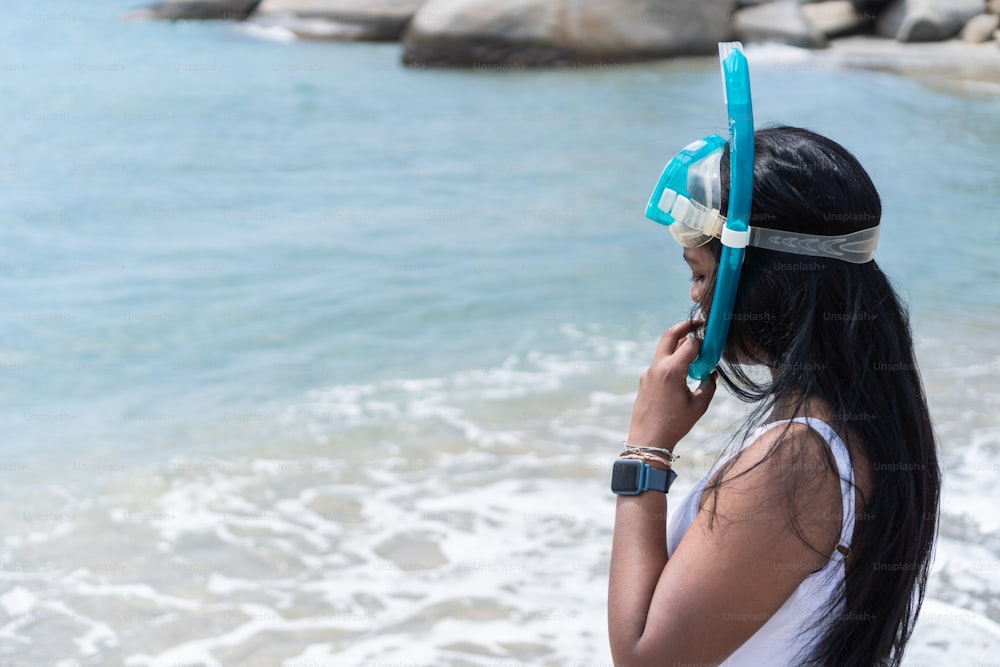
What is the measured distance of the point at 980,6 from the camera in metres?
17.4

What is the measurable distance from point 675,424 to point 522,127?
36.7ft

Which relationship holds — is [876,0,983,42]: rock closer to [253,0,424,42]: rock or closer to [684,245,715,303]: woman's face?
[253,0,424,42]: rock

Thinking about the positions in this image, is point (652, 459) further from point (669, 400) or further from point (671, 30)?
point (671, 30)

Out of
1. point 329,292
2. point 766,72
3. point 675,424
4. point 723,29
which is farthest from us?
point 723,29

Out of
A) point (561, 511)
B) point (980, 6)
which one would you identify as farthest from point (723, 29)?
point (561, 511)

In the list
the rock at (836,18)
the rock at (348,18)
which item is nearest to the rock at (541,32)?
the rock at (348,18)

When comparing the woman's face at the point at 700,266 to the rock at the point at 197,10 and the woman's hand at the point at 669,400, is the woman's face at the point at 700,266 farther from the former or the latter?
the rock at the point at 197,10

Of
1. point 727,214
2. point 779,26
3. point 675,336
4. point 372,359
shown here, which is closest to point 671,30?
point 779,26

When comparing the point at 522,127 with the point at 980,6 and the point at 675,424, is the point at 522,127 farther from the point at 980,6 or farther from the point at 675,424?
the point at 675,424

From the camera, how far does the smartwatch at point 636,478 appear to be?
1.60 m

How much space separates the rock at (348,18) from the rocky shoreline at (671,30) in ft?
0.08

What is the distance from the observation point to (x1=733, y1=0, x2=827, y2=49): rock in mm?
17109

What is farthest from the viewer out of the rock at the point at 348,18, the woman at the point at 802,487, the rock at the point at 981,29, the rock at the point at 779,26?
the rock at the point at 348,18

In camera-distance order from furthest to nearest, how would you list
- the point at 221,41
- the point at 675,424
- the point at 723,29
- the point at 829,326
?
the point at 221,41 < the point at 723,29 < the point at 675,424 < the point at 829,326
